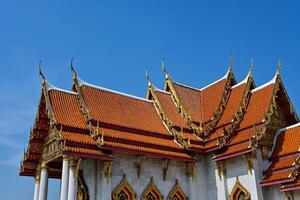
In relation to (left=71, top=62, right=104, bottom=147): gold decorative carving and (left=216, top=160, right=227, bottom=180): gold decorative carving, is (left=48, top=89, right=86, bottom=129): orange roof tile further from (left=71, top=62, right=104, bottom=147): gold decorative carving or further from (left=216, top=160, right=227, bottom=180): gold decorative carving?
(left=216, top=160, right=227, bottom=180): gold decorative carving

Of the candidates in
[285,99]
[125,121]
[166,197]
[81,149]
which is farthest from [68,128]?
[285,99]

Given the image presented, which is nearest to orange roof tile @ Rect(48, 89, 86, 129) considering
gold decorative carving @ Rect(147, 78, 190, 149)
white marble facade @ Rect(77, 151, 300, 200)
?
white marble facade @ Rect(77, 151, 300, 200)

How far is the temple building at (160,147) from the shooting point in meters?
15.1

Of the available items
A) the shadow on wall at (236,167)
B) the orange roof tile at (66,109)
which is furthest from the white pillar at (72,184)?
the shadow on wall at (236,167)

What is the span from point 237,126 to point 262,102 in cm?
156

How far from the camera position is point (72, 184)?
1414cm

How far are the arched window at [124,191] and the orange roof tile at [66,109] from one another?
270 cm

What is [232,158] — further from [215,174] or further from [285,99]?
[285,99]

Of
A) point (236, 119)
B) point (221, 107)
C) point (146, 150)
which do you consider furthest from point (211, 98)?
point (146, 150)

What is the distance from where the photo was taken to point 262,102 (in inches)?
705

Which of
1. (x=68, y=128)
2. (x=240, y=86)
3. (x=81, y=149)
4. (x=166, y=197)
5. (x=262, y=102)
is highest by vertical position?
(x=240, y=86)

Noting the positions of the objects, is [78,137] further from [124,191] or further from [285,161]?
[285,161]

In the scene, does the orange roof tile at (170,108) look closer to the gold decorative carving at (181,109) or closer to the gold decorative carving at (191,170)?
the gold decorative carving at (181,109)

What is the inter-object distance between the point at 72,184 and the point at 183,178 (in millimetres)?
5548
